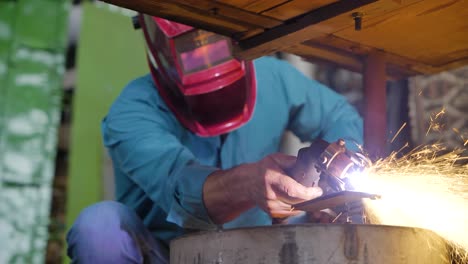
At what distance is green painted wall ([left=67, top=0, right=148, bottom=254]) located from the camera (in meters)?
3.95

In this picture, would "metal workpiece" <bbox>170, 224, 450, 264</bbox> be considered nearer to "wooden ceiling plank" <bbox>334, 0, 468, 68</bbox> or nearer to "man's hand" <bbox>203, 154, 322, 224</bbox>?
"man's hand" <bbox>203, 154, 322, 224</bbox>

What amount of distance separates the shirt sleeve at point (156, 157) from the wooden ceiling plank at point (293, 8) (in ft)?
1.33

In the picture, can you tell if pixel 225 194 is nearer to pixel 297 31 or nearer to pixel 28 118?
pixel 297 31

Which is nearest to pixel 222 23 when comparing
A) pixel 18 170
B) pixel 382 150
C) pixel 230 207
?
pixel 230 207

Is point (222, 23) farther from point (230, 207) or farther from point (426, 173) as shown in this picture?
point (426, 173)

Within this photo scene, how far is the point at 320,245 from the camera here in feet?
4.01

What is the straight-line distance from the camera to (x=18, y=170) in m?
3.48

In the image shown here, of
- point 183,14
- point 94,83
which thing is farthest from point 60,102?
point 183,14

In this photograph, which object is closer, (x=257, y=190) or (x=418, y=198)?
(x=257, y=190)

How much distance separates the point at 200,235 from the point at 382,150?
687 millimetres

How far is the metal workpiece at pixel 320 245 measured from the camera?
1223mm

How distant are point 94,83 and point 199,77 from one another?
2.24m

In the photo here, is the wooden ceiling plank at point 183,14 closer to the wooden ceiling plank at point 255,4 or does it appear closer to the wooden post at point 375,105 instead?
the wooden ceiling plank at point 255,4

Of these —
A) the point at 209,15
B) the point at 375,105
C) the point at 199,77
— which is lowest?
the point at 375,105
